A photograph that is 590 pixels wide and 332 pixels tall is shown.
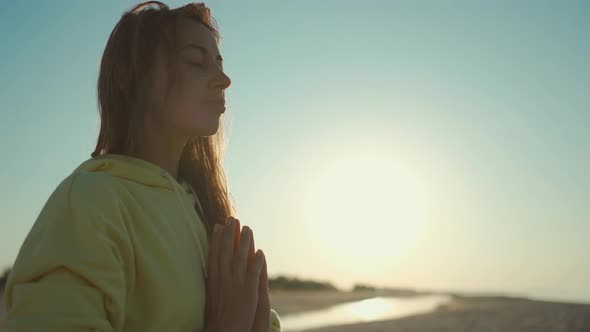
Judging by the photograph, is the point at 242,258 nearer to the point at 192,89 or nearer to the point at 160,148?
the point at 160,148

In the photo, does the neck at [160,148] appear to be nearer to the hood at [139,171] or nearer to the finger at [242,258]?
the hood at [139,171]

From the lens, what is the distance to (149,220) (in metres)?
1.88

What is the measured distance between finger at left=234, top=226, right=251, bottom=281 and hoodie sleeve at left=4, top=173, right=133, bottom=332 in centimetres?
42

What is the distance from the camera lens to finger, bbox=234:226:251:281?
1992 millimetres

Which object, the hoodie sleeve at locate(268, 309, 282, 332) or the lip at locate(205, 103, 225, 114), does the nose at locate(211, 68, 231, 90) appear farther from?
the hoodie sleeve at locate(268, 309, 282, 332)

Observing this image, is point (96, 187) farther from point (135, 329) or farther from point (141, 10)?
point (141, 10)

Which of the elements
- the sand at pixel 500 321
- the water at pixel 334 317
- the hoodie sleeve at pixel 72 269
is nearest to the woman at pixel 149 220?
the hoodie sleeve at pixel 72 269

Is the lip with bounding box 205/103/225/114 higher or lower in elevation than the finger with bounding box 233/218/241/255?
higher

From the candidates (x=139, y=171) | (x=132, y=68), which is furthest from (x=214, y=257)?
(x=132, y=68)

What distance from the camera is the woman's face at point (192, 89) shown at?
2.19 meters

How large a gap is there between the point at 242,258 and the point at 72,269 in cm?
63

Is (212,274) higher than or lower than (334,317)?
higher

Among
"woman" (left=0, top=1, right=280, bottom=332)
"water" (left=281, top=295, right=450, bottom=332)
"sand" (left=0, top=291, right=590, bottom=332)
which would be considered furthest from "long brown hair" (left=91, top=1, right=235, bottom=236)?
"sand" (left=0, top=291, right=590, bottom=332)

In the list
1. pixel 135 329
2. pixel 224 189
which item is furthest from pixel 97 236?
pixel 224 189
